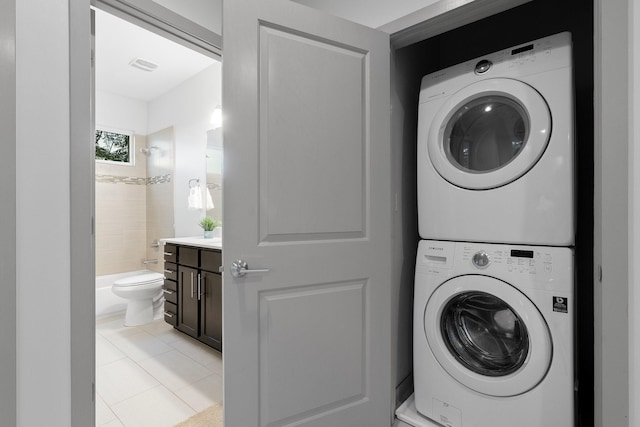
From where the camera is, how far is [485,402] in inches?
54.9

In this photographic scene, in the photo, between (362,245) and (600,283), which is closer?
(600,283)

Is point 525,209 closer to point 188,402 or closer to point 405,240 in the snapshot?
point 405,240

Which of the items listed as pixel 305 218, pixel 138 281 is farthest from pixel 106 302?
pixel 305 218

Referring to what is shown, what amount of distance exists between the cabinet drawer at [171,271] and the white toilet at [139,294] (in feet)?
1.28

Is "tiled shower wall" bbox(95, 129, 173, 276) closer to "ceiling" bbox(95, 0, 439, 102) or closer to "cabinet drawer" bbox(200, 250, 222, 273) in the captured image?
"ceiling" bbox(95, 0, 439, 102)

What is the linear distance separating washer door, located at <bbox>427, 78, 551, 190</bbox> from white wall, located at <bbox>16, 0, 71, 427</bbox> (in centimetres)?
155

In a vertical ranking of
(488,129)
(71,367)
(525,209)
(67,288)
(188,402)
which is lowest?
(188,402)

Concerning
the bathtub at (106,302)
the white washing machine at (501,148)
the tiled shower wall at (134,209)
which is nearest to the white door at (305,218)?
the white washing machine at (501,148)

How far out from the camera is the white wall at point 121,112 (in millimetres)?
3898

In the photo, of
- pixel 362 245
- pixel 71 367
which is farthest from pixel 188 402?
pixel 362 245

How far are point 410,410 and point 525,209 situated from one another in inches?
46.6

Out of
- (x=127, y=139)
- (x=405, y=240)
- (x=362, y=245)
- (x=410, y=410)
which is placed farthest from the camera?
(x=127, y=139)

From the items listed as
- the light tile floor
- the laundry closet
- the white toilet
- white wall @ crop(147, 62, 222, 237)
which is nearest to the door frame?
the light tile floor

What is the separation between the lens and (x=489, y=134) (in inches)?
61.6
